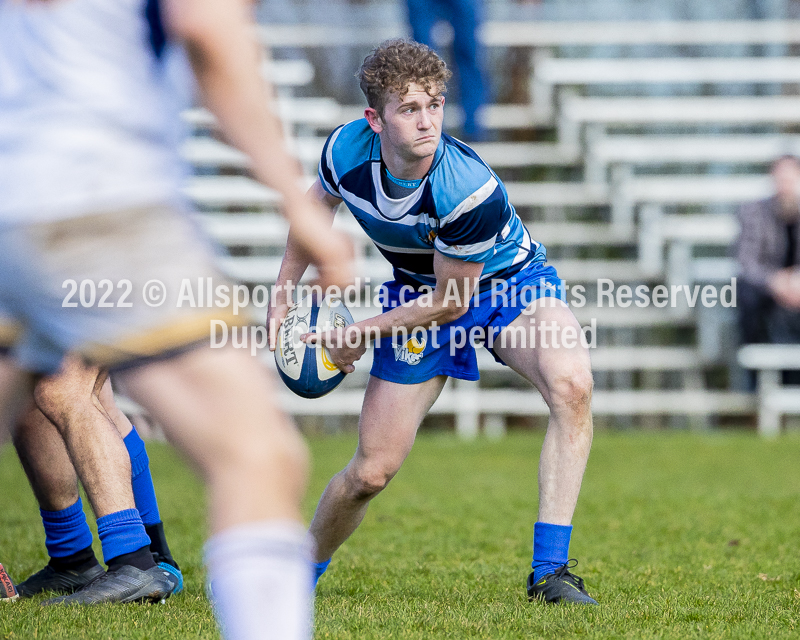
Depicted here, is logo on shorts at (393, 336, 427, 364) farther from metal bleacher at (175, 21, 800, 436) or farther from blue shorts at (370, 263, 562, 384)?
metal bleacher at (175, 21, 800, 436)

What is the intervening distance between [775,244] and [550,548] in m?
6.93

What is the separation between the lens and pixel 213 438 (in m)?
1.74

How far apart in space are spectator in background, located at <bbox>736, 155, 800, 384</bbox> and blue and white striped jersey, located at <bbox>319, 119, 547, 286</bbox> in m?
6.24

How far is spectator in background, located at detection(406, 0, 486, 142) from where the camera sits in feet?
34.6

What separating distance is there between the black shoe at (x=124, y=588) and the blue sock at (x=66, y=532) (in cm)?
22

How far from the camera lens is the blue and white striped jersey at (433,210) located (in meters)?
3.29

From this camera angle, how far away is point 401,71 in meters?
3.34

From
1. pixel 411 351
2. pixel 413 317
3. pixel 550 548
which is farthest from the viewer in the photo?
pixel 411 351

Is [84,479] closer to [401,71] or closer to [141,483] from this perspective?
[141,483]

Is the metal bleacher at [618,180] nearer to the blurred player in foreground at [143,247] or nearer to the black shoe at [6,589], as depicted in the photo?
the black shoe at [6,589]

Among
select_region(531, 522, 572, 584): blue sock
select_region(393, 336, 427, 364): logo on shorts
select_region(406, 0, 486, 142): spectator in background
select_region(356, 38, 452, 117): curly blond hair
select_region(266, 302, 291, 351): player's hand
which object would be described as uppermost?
select_region(406, 0, 486, 142): spectator in background

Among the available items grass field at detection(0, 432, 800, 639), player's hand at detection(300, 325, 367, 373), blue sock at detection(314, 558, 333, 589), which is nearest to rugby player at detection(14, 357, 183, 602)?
grass field at detection(0, 432, 800, 639)

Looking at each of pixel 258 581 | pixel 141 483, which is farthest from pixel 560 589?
pixel 258 581

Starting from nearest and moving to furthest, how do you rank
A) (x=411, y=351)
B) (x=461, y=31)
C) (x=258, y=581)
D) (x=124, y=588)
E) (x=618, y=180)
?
1. (x=258, y=581)
2. (x=124, y=588)
3. (x=411, y=351)
4. (x=461, y=31)
5. (x=618, y=180)
